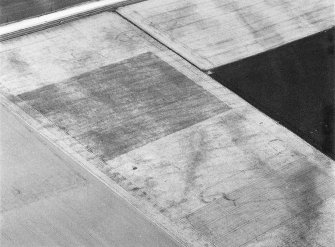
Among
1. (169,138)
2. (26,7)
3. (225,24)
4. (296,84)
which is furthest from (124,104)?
(26,7)

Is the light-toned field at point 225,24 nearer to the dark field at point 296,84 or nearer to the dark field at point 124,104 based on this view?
the dark field at point 296,84

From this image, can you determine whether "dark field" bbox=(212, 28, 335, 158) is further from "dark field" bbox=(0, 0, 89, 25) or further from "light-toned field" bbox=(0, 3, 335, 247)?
"dark field" bbox=(0, 0, 89, 25)

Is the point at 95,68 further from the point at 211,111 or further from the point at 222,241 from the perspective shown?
the point at 222,241

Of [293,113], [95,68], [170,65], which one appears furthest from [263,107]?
[95,68]

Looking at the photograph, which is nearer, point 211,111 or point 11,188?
point 11,188

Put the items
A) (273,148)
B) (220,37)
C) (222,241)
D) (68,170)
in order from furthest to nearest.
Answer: (220,37)
(273,148)
(68,170)
(222,241)

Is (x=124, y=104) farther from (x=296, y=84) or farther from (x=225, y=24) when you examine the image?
(x=225, y=24)
